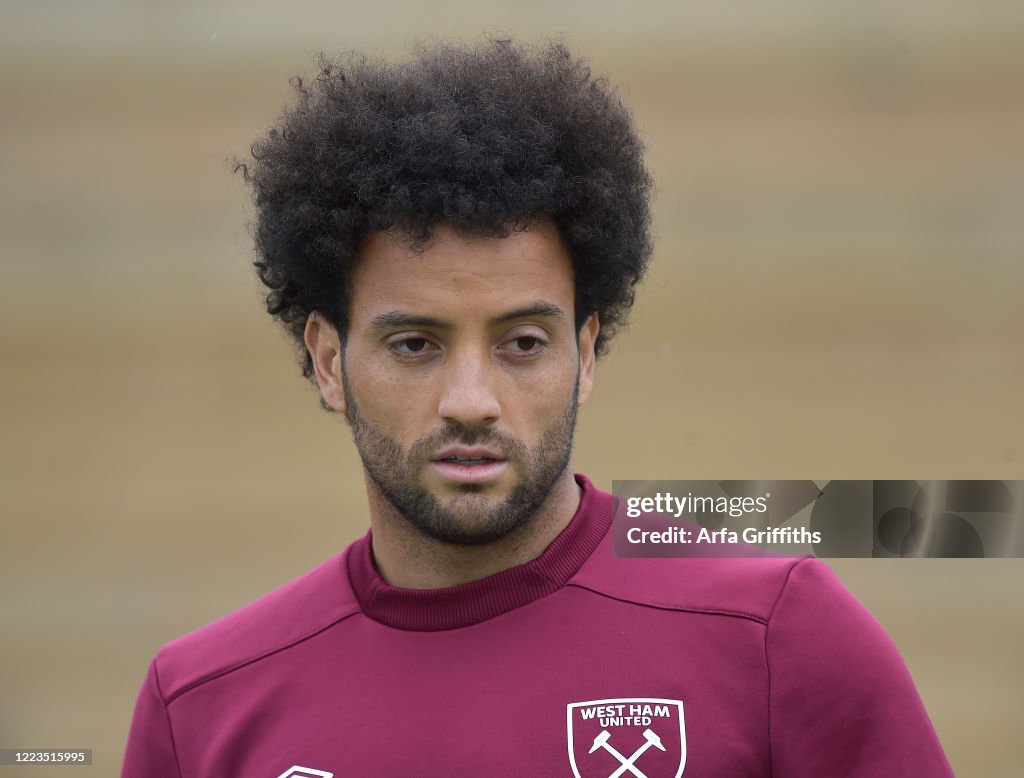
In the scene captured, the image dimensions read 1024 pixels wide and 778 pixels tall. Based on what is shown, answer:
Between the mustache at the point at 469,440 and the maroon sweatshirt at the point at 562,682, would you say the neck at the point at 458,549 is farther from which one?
the mustache at the point at 469,440

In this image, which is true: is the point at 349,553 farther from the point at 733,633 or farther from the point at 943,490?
the point at 943,490

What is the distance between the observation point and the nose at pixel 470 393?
6.52ft

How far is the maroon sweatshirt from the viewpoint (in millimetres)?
1880

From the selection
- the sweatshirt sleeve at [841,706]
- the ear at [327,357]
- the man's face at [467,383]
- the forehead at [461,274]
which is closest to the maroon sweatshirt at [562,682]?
the sweatshirt sleeve at [841,706]

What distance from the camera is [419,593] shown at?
2.13m

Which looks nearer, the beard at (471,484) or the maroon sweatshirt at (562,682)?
the maroon sweatshirt at (562,682)

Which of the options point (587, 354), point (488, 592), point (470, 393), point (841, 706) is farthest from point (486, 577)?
point (841, 706)

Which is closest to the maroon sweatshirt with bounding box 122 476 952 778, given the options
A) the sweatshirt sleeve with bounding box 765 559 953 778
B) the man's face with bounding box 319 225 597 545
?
the sweatshirt sleeve with bounding box 765 559 953 778

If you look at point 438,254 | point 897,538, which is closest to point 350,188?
point 438,254

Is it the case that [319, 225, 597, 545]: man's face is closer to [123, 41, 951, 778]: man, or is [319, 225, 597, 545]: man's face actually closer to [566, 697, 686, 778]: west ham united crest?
[123, 41, 951, 778]: man

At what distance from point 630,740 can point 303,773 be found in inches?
19.2

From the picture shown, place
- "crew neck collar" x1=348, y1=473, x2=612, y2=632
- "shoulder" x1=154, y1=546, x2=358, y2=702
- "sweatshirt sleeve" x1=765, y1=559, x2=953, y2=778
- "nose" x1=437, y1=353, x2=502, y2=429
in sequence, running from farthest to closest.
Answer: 1. "shoulder" x1=154, y1=546, x2=358, y2=702
2. "crew neck collar" x1=348, y1=473, x2=612, y2=632
3. "nose" x1=437, y1=353, x2=502, y2=429
4. "sweatshirt sleeve" x1=765, y1=559, x2=953, y2=778

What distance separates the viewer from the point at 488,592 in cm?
211

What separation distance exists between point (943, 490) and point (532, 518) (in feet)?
5.98
